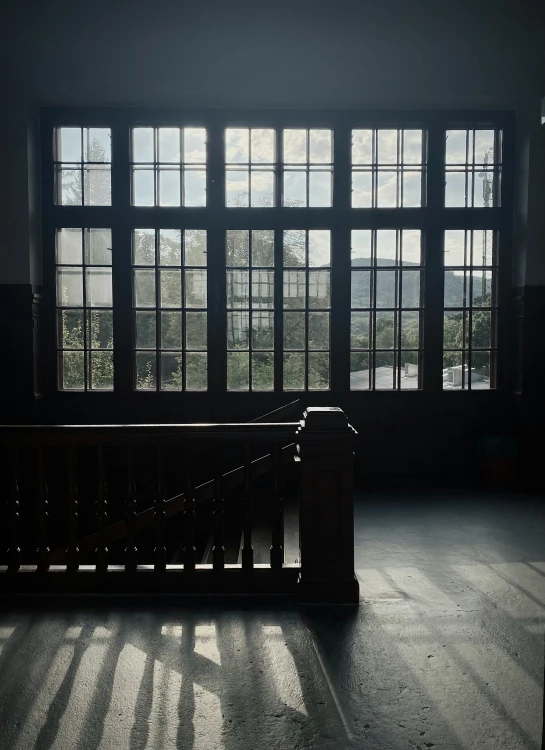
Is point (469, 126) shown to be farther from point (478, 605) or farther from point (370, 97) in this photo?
point (478, 605)

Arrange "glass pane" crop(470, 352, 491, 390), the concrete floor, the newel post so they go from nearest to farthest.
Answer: the concrete floor
the newel post
"glass pane" crop(470, 352, 491, 390)

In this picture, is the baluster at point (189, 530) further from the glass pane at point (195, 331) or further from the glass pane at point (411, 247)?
the glass pane at point (411, 247)

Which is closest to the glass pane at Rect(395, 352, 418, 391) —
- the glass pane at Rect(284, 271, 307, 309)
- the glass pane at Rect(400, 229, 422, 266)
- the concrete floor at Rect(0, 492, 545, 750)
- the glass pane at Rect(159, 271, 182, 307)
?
the glass pane at Rect(400, 229, 422, 266)

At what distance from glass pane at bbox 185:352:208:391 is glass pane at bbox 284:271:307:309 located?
102cm

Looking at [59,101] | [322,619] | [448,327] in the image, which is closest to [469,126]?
[448,327]

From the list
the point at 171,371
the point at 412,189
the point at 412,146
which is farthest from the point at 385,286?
the point at 171,371

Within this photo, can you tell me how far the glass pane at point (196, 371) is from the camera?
6176 mm

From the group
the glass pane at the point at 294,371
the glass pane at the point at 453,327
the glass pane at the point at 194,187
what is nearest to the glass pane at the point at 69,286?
the glass pane at the point at 194,187

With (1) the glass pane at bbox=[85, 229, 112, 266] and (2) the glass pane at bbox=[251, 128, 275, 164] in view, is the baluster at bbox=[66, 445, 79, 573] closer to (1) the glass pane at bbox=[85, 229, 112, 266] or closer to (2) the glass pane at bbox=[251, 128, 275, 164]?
(1) the glass pane at bbox=[85, 229, 112, 266]

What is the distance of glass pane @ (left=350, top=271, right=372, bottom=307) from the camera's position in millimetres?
6215

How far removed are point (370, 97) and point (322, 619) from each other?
16.6 feet

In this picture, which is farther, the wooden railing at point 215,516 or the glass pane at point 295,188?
the glass pane at point 295,188

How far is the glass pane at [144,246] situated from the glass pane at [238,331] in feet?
3.23

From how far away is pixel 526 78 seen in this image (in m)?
6.08
